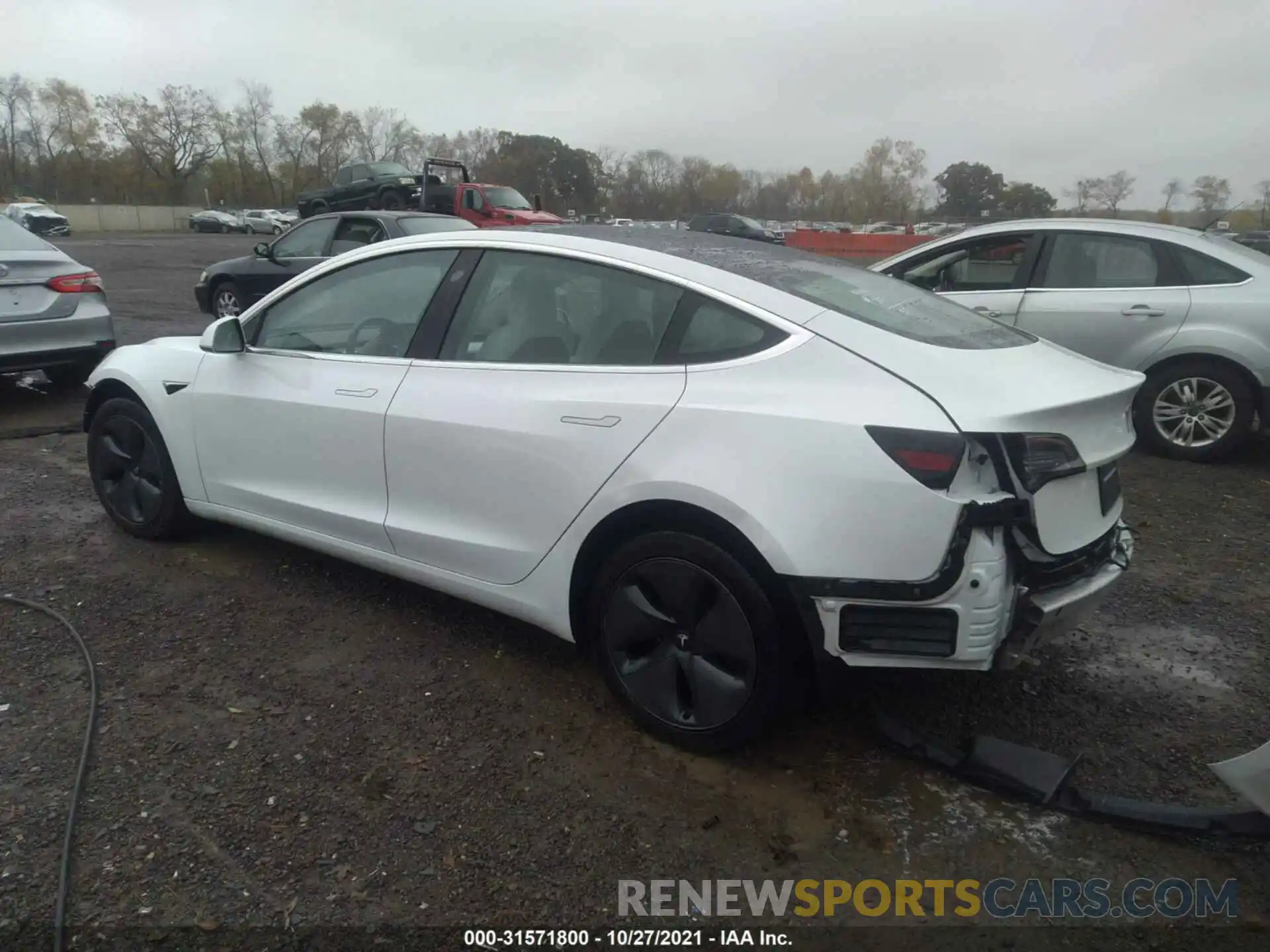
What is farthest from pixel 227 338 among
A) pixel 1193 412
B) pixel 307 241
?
pixel 307 241

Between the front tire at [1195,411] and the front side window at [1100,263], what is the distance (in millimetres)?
673

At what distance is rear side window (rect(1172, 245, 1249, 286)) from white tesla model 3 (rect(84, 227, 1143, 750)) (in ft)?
13.0

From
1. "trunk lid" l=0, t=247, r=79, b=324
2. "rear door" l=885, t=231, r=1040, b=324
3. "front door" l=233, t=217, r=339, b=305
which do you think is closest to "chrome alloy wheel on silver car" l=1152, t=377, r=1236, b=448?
"rear door" l=885, t=231, r=1040, b=324

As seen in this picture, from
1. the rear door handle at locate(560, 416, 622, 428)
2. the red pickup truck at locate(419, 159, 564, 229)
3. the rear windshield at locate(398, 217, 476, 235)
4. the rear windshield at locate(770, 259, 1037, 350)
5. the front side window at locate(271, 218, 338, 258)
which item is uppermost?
the rear windshield at locate(770, 259, 1037, 350)

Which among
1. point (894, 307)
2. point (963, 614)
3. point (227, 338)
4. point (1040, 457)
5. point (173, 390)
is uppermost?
point (894, 307)

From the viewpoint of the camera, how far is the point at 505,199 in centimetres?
1995

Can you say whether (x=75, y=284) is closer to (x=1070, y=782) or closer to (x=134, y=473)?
(x=134, y=473)

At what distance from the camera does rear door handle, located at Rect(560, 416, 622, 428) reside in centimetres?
290

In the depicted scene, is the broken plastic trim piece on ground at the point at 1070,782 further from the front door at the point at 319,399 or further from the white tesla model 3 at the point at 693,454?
the front door at the point at 319,399

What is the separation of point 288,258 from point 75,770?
29.7ft

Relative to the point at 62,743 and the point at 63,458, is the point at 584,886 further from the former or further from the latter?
the point at 63,458

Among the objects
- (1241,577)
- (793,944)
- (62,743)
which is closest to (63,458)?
(62,743)

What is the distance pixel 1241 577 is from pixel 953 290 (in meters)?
3.31

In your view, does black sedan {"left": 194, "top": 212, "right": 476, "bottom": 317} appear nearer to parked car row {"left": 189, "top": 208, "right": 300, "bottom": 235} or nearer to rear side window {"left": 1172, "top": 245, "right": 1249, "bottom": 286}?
rear side window {"left": 1172, "top": 245, "right": 1249, "bottom": 286}
